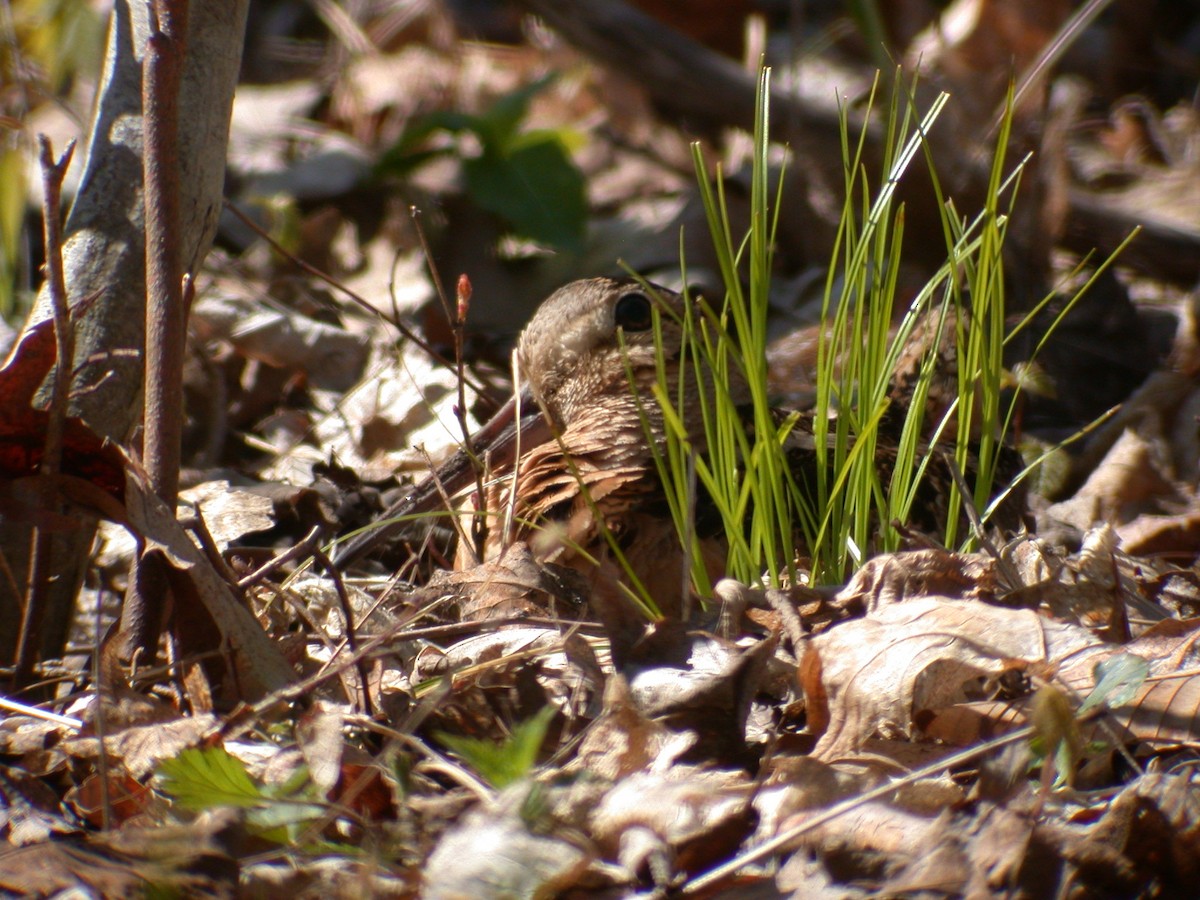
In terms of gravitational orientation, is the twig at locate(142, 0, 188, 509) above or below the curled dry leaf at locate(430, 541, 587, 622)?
above

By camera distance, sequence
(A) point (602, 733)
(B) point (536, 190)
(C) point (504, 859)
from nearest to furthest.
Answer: (C) point (504, 859) < (A) point (602, 733) < (B) point (536, 190)

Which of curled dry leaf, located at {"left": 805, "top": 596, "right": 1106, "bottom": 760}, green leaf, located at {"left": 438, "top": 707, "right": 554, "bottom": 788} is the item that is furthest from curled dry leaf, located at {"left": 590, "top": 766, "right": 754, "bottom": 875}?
curled dry leaf, located at {"left": 805, "top": 596, "right": 1106, "bottom": 760}

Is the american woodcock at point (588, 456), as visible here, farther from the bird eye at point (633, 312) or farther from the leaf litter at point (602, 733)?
the leaf litter at point (602, 733)

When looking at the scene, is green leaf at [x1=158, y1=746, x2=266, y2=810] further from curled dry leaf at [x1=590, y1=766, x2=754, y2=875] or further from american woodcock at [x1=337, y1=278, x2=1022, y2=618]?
american woodcock at [x1=337, y1=278, x2=1022, y2=618]

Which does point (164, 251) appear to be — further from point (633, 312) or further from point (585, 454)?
point (633, 312)

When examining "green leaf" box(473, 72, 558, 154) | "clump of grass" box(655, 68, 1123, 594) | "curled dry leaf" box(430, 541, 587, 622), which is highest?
"green leaf" box(473, 72, 558, 154)

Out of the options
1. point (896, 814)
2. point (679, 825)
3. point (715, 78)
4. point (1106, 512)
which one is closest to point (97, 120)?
point (679, 825)

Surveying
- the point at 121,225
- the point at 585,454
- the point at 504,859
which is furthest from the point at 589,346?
the point at 504,859
